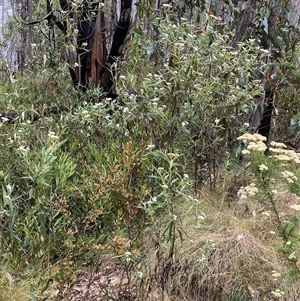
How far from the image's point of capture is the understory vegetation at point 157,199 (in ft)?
7.68

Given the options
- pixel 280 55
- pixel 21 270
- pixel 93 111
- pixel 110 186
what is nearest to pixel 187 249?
pixel 110 186

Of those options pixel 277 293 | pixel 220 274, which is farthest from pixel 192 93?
pixel 277 293

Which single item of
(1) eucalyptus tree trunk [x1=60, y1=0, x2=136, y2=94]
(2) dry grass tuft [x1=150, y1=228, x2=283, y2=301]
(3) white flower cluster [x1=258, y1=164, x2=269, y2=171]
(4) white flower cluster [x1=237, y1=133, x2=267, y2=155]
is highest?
(4) white flower cluster [x1=237, y1=133, x2=267, y2=155]

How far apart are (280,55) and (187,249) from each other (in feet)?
7.75

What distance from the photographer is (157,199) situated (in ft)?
8.41

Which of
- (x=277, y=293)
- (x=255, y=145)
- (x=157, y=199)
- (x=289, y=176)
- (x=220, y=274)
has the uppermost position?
(x=255, y=145)

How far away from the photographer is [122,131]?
127 inches

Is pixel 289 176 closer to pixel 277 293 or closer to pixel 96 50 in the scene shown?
pixel 277 293

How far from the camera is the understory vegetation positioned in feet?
7.68

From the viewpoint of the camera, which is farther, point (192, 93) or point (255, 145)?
point (192, 93)

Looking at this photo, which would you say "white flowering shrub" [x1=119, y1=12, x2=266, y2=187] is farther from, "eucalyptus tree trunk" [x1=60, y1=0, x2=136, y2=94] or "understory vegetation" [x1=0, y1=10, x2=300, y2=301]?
"eucalyptus tree trunk" [x1=60, y1=0, x2=136, y2=94]

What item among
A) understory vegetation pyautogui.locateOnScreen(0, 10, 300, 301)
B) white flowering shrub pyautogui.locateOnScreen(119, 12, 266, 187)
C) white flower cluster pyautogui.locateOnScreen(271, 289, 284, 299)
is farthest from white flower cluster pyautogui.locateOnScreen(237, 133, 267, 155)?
white flower cluster pyautogui.locateOnScreen(271, 289, 284, 299)

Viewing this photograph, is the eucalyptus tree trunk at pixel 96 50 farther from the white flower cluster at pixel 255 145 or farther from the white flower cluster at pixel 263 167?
the white flower cluster at pixel 263 167

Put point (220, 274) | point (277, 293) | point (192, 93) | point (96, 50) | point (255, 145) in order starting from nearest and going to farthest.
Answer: point (277, 293), point (255, 145), point (220, 274), point (192, 93), point (96, 50)
